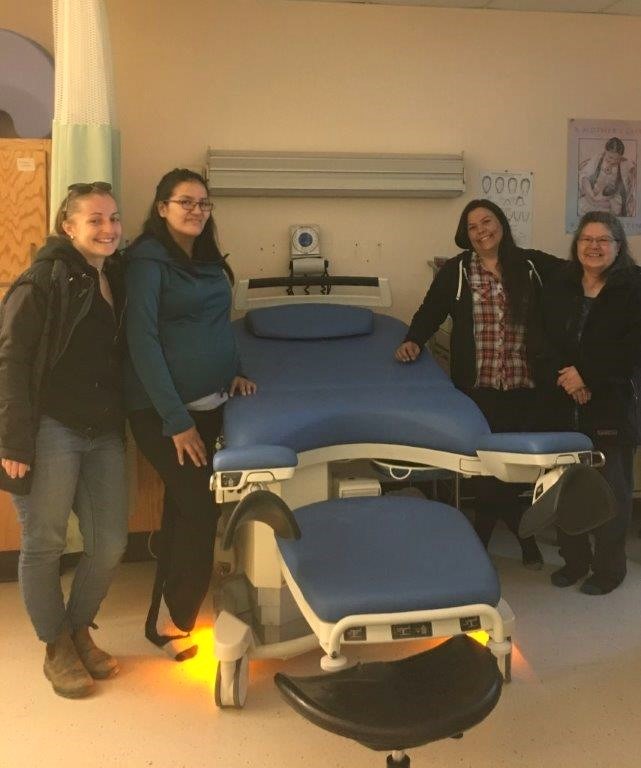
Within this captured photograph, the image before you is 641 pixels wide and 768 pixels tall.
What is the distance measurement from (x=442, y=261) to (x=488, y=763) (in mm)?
2052

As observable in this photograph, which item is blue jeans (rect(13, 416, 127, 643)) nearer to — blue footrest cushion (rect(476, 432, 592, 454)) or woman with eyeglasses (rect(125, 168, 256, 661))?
woman with eyeglasses (rect(125, 168, 256, 661))

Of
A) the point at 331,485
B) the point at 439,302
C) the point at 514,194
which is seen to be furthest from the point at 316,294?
the point at 331,485

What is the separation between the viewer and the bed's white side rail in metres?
2.93

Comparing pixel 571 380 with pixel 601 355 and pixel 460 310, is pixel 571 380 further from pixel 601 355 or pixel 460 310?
pixel 460 310

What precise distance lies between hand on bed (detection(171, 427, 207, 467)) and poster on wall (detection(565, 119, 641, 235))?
2.16 metres

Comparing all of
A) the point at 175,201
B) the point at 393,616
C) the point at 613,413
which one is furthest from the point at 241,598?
the point at 613,413

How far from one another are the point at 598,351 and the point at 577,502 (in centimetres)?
117

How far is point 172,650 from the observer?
2229 millimetres

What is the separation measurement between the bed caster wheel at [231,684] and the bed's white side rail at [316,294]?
4.55 feet

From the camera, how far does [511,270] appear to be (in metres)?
2.65

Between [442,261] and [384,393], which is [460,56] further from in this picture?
[384,393]

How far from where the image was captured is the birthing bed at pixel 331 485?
138 cm

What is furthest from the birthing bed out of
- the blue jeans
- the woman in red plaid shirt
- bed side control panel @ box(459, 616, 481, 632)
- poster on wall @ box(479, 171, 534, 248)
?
poster on wall @ box(479, 171, 534, 248)

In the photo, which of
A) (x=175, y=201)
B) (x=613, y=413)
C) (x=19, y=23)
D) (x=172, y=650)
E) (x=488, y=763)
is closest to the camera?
(x=488, y=763)
